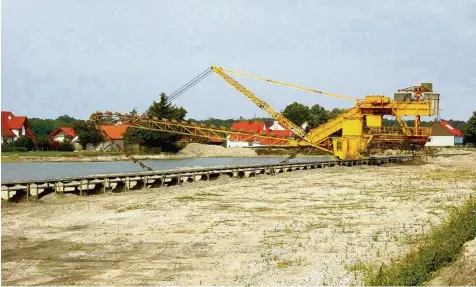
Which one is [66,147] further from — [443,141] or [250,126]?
[443,141]

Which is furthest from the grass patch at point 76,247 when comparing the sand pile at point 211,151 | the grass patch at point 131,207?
the sand pile at point 211,151

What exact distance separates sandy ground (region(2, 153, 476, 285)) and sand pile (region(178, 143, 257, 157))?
2609 inches

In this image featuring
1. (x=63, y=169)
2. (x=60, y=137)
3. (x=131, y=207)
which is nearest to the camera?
(x=131, y=207)

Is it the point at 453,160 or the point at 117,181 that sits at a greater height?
the point at 453,160

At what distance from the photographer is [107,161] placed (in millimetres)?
81062

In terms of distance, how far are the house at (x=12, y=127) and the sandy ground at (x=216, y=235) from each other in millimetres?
66719

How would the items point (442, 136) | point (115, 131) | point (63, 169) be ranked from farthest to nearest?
1. point (442, 136)
2. point (115, 131)
3. point (63, 169)

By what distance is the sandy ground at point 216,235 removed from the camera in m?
13.2

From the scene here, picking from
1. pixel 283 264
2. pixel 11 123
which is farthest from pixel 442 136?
pixel 283 264

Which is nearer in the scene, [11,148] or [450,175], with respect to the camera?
[450,175]

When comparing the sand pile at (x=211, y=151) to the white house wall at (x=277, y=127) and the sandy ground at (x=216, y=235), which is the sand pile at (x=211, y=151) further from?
the sandy ground at (x=216, y=235)

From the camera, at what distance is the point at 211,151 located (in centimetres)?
10144

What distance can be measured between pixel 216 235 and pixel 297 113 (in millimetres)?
109373

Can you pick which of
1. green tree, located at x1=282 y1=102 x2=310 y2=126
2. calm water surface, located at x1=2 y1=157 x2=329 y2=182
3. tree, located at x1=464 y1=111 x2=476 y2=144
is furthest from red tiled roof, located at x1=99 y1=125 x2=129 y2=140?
tree, located at x1=464 y1=111 x2=476 y2=144
